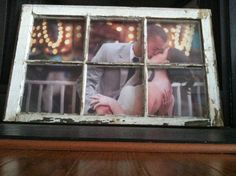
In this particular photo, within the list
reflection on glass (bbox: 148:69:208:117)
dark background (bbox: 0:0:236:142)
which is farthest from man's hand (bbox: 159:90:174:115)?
dark background (bbox: 0:0:236:142)

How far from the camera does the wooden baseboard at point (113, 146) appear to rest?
874 millimetres

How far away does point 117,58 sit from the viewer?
4.53 ft

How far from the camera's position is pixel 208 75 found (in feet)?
4.40

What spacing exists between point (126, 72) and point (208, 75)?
1.26 feet

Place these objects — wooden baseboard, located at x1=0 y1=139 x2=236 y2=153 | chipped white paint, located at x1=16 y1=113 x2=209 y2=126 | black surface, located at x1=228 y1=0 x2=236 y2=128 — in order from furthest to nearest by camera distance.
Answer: black surface, located at x1=228 y1=0 x2=236 y2=128
chipped white paint, located at x1=16 y1=113 x2=209 y2=126
wooden baseboard, located at x1=0 y1=139 x2=236 y2=153

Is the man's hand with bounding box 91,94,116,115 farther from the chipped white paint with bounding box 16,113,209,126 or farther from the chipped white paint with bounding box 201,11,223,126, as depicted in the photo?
the chipped white paint with bounding box 201,11,223,126

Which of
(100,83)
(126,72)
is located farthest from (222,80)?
(100,83)

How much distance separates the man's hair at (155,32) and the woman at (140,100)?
8.1 inches

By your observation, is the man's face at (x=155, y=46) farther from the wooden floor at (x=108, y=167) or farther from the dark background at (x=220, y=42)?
the wooden floor at (x=108, y=167)

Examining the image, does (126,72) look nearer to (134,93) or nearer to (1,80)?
(134,93)

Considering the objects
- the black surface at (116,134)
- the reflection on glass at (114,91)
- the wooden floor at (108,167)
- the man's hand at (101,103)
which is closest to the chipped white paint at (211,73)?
the black surface at (116,134)

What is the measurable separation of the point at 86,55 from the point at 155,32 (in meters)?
0.36

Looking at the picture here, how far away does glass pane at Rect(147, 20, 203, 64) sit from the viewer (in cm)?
138

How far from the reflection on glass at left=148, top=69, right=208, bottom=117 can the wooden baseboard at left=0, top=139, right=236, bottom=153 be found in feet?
1.31
